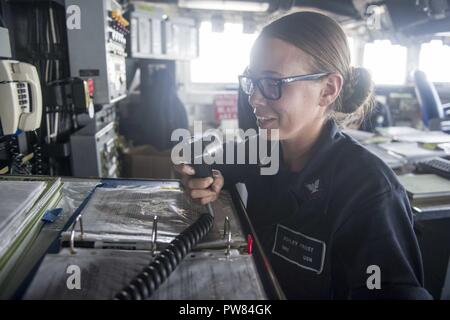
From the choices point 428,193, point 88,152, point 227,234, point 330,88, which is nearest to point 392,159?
point 428,193

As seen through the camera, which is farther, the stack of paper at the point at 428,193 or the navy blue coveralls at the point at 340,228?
the stack of paper at the point at 428,193

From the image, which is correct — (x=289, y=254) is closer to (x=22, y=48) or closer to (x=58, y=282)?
(x=58, y=282)

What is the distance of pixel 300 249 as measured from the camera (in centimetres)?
87

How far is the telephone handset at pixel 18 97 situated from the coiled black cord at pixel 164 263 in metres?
0.71

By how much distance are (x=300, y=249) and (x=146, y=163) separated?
218cm

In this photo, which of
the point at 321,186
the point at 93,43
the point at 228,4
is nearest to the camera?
the point at 321,186

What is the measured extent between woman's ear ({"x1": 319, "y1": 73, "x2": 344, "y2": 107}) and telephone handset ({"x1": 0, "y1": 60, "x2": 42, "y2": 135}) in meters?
0.90

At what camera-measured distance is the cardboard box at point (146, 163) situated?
2.86m

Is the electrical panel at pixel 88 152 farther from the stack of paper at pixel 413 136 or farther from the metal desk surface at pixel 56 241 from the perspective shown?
the stack of paper at pixel 413 136

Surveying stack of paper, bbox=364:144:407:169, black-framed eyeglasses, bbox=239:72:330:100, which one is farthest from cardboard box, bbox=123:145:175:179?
black-framed eyeglasses, bbox=239:72:330:100

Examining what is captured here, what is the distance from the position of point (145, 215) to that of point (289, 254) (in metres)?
0.38

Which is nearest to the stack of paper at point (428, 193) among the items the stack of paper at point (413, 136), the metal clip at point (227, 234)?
the stack of paper at point (413, 136)

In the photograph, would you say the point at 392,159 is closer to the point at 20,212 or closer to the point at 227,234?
the point at 227,234

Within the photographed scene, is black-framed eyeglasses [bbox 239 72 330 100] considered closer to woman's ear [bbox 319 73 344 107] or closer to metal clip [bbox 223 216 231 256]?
woman's ear [bbox 319 73 344 107]
